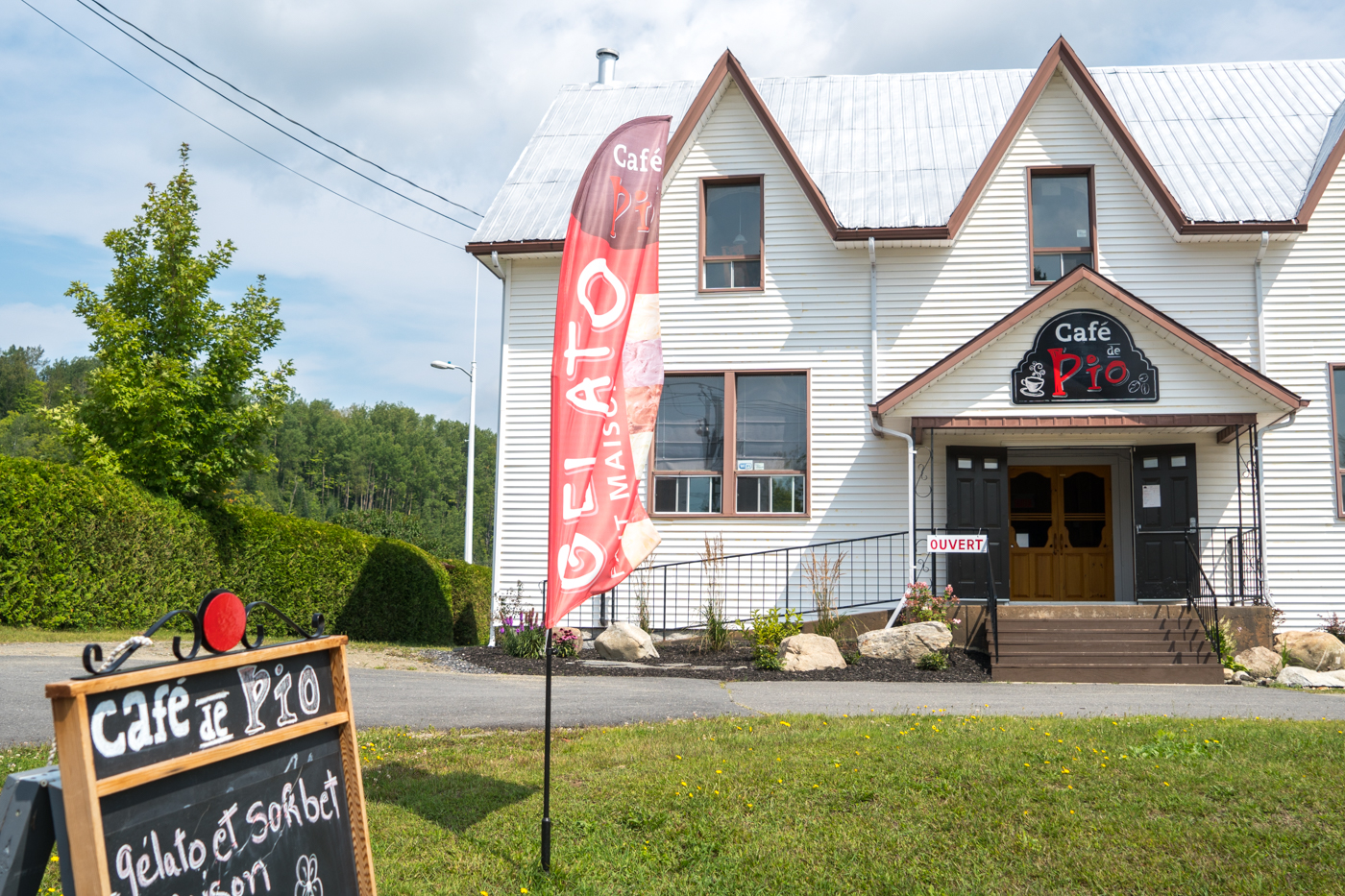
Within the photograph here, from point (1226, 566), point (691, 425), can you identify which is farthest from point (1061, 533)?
point (691, 425)

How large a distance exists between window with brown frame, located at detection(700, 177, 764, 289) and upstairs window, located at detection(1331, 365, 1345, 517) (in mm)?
8561

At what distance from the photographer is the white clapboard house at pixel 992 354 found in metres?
13.2

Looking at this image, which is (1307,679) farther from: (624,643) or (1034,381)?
(624,643)

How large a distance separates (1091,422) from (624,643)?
7.01 meters

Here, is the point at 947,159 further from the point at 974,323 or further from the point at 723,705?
the point at 723,705

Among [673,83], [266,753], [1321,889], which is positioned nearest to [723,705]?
[1321,889]

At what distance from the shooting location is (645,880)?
4.35 meters

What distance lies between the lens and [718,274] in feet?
49.9

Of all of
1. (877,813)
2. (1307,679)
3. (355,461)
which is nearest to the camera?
(877,813)

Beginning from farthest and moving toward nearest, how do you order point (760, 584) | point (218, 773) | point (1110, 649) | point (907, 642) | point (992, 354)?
point (760, 584) < point (992, 354) < point (907, 642) < point (1110, 649) < point (218, 773)

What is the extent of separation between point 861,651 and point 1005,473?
3.90 m

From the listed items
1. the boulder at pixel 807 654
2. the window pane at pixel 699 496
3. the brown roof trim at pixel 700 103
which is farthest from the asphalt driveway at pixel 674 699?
the brown roof trim at pixel 700 103

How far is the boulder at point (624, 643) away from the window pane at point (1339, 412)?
33.8 feet

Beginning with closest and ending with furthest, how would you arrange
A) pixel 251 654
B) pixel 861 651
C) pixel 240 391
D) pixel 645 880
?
pixel 251 654 → pixel 645 880 → pixel 861 651 → pixel 240 391
